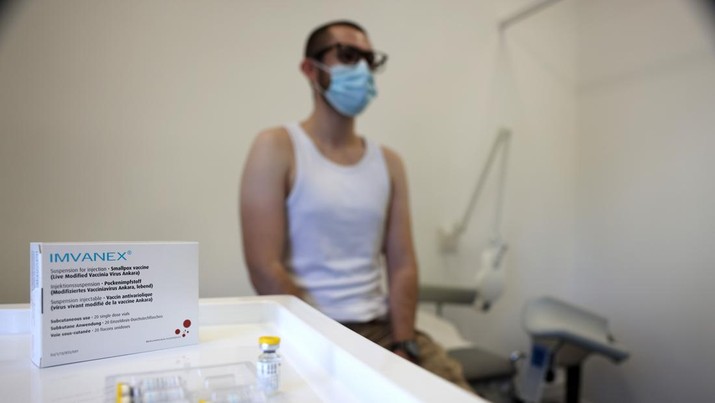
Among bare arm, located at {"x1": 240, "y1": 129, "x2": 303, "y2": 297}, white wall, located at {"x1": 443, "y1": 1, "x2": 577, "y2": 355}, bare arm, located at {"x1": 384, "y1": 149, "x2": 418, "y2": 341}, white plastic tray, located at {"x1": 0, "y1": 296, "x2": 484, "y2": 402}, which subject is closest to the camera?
white plastic tray, located at {"x1": 0, "y1": 296, "x2": 484, "y2": 402}

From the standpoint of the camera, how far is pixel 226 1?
3.82 feet

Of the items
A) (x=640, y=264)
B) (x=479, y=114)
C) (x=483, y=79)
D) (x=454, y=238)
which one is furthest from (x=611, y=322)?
(x=483, y=79)

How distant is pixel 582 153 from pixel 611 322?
0.67 m

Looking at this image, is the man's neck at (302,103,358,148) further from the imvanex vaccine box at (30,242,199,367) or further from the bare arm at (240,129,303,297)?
the imvanex vaccine box at (30,242,199,367)

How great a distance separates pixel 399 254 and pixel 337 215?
0.23 meters

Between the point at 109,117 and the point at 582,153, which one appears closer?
the point at 109,117

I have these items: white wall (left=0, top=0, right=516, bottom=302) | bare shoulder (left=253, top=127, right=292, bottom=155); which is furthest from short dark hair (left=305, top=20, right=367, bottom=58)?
bare shoulder (left=253, top=127, right=292, bottom=155)

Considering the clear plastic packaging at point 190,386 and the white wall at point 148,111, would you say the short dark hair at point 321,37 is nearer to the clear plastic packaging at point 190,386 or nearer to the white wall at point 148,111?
the white wall at point 148,111

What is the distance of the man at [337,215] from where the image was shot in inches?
37.1

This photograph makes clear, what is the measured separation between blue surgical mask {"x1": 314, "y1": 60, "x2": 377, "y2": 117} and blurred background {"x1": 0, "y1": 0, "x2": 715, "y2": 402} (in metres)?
0.25

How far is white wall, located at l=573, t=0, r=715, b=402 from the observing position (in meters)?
0.98

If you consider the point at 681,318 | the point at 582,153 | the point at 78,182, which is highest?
the point at 582,153

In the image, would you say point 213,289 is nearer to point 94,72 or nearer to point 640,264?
point 94,72

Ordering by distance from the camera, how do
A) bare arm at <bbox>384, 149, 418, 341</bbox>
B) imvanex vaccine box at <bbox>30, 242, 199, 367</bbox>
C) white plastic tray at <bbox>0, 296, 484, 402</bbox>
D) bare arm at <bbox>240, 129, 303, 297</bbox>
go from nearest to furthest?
white plastic tray at <bbox>0, 296, 484, 402</bbox> → imvanex vaccine box at <bbox>30, 242, 199, 367</bbox> → bare arm at <bbox>240, 129, 303, 297</bbox> → bare arm at <bbox>384, 149, 418, 341</bbox>
